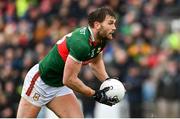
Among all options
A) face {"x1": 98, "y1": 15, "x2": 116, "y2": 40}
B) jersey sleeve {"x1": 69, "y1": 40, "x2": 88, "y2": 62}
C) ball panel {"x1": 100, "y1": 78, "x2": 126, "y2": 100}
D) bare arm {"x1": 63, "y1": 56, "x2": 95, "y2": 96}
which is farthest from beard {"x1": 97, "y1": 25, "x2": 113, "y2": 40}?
ball panel {"x1": 100, "y1": 78, "x2": 126, "y2": 100}

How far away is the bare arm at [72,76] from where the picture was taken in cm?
789

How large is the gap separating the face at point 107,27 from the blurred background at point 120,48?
3.61 m

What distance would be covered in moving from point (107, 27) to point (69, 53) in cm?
51

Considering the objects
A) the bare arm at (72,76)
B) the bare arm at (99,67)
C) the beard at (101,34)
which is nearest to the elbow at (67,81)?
the bare arm at (72,76)

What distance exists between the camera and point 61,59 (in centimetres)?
828

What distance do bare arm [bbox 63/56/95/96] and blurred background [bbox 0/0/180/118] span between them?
3401 mm

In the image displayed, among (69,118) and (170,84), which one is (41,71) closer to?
(69,118)

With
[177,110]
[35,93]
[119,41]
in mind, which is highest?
[35,93]

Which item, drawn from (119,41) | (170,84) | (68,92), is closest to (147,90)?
(170,84)

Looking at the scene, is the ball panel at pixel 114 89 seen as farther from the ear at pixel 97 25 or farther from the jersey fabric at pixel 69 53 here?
the ear at pixel 97 25

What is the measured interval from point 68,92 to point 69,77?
0.75 m

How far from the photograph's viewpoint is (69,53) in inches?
316

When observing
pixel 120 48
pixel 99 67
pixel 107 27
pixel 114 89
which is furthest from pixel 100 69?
pixel 120 48

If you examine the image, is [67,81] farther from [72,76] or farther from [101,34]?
[101,34]
